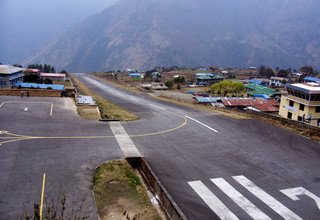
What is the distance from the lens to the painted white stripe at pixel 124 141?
24922 millimetres

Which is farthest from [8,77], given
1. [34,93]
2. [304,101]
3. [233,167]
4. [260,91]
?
[260,91]

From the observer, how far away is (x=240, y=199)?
60.0ft

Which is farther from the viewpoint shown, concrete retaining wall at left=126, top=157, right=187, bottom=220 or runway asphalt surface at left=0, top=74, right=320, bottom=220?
runway asphalt surface at left=0, top=74, right=320, bottom=220

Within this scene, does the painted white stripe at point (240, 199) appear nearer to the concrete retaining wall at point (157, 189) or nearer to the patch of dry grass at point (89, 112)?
the concrete retaining wall at point (157, 189)

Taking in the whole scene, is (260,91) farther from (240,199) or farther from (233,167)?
(240,199)

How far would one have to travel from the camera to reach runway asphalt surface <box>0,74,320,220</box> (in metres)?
17.6

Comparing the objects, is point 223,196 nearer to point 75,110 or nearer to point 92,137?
point 92,137

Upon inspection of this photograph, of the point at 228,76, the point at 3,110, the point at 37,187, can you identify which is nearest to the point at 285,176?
the point at 37,187

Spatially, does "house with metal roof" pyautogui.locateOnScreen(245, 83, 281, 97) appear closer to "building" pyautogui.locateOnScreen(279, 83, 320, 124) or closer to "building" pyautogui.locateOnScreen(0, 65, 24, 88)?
"building" pyautogui.locateOnScreen(279, 83, 320, 124)

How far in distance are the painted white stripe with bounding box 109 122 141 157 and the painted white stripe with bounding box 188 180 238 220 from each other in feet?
20.0

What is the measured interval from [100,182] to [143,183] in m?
2.56

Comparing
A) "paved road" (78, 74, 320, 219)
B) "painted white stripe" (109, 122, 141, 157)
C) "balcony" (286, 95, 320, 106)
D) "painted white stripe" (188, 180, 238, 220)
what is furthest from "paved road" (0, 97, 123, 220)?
"balcony" (286, 95, 320, 106)

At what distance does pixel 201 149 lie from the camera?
26750 mm

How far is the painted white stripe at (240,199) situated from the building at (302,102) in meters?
50.9
